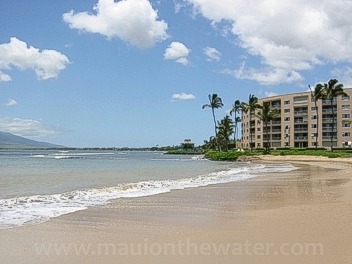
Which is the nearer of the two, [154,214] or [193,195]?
[154,214]

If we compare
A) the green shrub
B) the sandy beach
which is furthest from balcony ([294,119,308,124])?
the sandy beach

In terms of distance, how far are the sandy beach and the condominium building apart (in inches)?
3158

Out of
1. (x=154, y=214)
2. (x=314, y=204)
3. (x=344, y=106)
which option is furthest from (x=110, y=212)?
(x=344, y=106)

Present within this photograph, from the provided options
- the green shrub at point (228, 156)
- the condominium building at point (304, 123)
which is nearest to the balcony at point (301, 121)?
the condominium building at point (304, 123)

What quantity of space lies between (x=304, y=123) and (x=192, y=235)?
9520 centimetres

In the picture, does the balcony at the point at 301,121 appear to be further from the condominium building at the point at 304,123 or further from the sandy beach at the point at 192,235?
the sandy beach at the point at 192,235

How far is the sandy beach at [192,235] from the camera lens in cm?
657

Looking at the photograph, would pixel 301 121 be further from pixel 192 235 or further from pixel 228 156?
pixel 192 235

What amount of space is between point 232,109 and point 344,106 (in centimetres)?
2702

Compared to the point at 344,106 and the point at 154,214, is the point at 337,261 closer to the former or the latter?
the point at 154,214

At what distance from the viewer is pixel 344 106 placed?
92000 mm

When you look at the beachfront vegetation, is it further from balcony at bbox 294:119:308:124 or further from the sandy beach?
the sandy beach

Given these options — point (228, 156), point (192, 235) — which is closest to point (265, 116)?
point (228, 156)

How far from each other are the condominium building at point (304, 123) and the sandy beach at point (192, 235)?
80.2 metres
